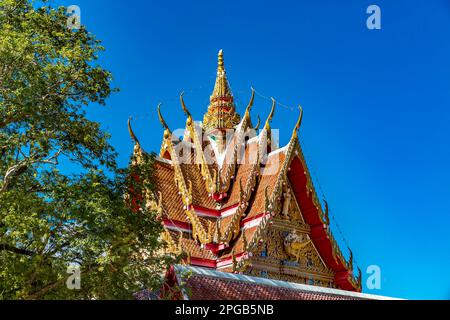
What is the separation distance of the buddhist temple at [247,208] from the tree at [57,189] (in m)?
5.57

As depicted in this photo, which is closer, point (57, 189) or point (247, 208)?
point (57, 189)

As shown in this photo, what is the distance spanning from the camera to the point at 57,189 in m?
8.26

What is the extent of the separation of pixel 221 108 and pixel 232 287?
980cm

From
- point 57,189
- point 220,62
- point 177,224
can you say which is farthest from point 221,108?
point 57,189

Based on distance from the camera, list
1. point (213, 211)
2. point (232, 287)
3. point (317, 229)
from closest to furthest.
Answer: point (232, 287) < point (213, 211) < point (317, 229)

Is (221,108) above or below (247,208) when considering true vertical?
above

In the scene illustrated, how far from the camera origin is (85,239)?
8.08 metres

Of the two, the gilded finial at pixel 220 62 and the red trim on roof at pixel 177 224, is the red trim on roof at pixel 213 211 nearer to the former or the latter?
the red trim on roof at pixel 177 224

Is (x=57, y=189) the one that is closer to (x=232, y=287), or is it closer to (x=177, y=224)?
(x=232, y=287)

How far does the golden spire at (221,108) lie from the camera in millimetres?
19062

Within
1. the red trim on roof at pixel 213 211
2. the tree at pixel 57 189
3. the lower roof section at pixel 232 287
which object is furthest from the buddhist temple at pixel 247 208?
the tree at pixel 57 189

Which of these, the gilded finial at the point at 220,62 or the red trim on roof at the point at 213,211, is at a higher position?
the gilded finial at the point at 220,62
